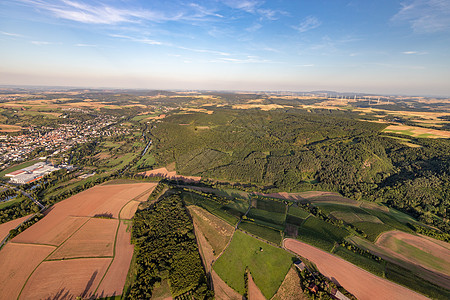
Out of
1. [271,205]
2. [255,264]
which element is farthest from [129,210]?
[271,205]

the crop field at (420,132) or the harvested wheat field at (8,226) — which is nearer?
the harvested wheat field at (8,226)

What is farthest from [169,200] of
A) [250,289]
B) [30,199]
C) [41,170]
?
[41,170]

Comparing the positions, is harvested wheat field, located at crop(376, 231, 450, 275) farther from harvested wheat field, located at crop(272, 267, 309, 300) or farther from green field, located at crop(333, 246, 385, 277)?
harvested wheat field, located at crop(272, 267, 309, 300)

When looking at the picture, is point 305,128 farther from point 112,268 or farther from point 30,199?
point 30,199

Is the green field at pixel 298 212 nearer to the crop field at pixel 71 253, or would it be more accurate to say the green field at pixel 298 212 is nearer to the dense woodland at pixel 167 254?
the dense woodland at pixel 167 254

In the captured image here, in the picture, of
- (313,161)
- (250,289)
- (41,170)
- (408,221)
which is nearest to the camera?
(250,289)

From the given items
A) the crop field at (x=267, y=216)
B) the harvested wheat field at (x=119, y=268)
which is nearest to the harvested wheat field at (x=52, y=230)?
the harvested wheat field at (x=119, y=268)
